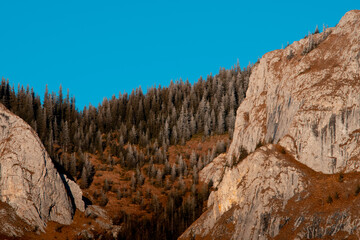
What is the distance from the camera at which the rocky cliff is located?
94.8 meters

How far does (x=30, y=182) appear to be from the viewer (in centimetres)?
14375

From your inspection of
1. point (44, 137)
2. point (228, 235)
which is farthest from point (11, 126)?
point (228, 235)

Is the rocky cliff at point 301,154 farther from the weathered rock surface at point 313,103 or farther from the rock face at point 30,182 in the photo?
the rock face at point 30,182

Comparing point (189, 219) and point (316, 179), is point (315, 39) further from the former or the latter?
point (189, 219)

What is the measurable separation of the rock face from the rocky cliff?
4151cm

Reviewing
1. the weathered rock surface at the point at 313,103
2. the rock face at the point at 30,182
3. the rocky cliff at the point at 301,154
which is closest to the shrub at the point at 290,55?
the rocky cliff at the point at 301,154

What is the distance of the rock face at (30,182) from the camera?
139m

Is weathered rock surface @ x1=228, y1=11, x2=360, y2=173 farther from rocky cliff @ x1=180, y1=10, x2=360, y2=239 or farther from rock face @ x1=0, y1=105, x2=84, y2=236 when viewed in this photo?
rock face @ x1=0, y1=105, x2=84, y2=236

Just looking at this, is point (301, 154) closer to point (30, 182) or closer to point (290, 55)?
point (290, 55)

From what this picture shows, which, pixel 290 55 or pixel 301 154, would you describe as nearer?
pixel 301 154

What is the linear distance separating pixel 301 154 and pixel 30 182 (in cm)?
7404

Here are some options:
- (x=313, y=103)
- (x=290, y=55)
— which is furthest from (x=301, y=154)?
(x=290, y=55)

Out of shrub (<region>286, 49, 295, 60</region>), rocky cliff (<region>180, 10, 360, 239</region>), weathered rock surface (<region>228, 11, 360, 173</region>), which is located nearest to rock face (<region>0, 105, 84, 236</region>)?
rocky cliff (<region>180, 10, 360, 239</region>)

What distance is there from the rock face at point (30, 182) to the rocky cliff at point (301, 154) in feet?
136
